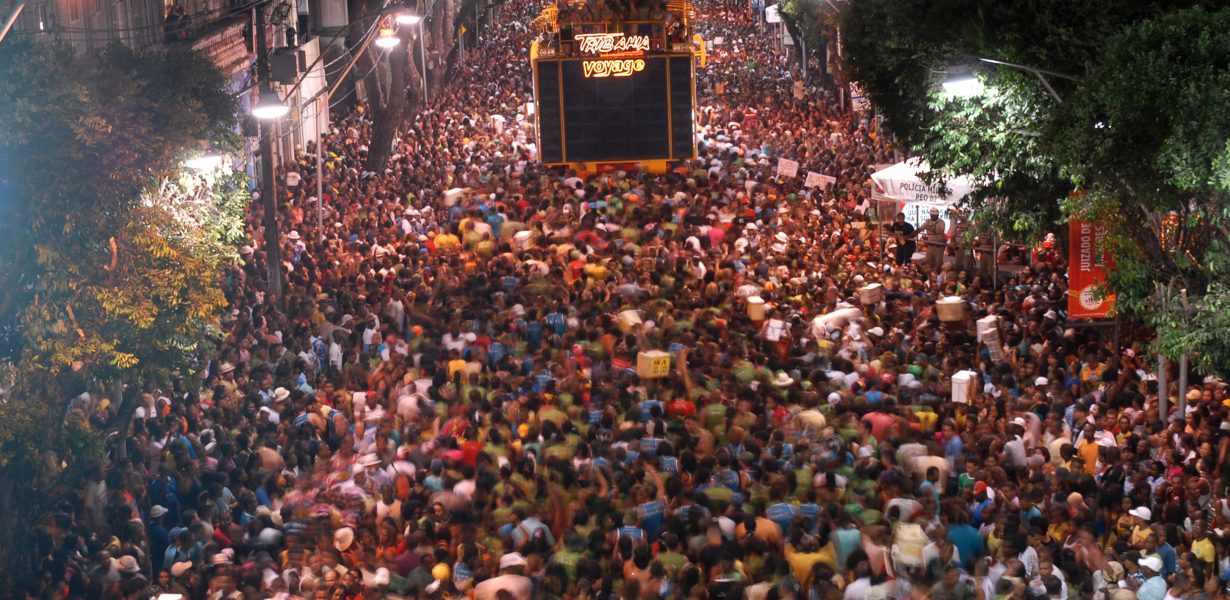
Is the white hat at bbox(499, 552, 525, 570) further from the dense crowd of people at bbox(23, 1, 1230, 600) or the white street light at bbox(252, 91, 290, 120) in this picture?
the white street light at bbox(252, 91, 290, 120)

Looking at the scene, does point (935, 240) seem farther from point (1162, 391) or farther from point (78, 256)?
point (78, 256)

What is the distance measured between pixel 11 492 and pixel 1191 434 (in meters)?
9.90

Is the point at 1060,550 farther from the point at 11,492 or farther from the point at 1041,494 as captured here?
the point at 11,492

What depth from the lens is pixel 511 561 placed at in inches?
455

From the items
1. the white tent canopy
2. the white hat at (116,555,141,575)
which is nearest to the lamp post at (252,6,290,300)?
the white tent canopy

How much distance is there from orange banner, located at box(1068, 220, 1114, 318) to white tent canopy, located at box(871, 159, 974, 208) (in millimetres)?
4647

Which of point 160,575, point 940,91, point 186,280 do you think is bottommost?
point 160,575

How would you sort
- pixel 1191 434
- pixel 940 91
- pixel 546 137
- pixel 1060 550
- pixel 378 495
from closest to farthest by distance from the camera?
pixel 1060 550
pixel 378 495
pixel 1191 434
pixel 940 91
pixel 546 137

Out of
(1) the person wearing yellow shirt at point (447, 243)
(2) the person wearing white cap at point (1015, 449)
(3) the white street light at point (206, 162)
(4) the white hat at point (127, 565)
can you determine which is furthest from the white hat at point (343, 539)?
(1) the person wearing yellow shirt at point (447, 243)

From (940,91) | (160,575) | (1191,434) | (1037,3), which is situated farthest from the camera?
(940,91)

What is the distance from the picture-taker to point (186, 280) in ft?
49.8

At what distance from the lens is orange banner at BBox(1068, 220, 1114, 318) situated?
54.1 ft

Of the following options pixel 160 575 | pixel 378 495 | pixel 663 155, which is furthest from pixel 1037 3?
pixel 663 155

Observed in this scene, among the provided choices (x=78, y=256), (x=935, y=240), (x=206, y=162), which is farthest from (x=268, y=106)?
(x=935, y=240)
